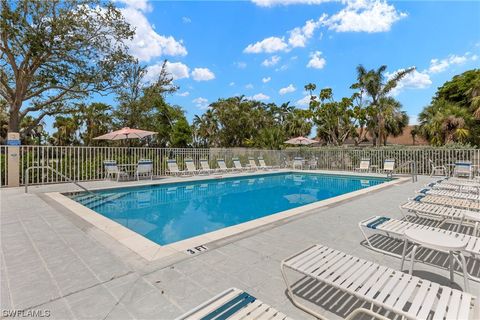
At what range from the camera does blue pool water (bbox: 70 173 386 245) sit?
19.3 feet

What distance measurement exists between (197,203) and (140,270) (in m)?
5.50

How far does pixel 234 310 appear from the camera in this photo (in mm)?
1861

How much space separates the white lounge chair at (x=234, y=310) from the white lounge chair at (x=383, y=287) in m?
0.25

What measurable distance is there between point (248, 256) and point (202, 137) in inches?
1265

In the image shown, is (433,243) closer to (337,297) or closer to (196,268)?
(337,297)

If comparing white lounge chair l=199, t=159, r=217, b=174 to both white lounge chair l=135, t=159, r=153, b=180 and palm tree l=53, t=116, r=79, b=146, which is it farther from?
palm tree l=53, t=116, r=79, b=146

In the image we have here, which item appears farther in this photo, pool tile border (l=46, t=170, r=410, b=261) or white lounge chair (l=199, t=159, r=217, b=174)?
white lounge chair (l=199, t=159, r=217, b=174)

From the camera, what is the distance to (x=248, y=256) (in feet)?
Result: 10.8

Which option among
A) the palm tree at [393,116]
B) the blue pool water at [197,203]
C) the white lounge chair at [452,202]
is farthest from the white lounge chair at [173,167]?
the palm tree at [393,116]

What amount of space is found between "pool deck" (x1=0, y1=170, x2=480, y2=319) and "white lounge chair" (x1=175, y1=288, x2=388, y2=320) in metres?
0.46

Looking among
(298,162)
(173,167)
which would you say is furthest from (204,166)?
(298,162)

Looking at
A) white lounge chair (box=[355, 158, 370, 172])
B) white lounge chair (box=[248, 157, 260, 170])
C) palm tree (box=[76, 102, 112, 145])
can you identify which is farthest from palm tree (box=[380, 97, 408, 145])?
palm tree (box=[76, 102, 112, 145])

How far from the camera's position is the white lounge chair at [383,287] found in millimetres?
1744

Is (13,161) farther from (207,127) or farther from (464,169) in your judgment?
(207,127)
